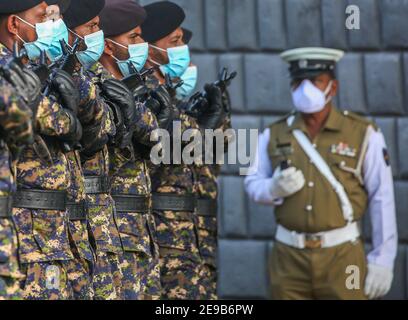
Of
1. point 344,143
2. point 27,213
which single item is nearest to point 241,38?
point 344,143

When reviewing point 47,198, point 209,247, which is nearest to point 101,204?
point 47,198

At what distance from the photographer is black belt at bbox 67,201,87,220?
6488 mm

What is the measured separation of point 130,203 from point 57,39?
48.2 inches

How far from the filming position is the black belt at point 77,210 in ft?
21.3

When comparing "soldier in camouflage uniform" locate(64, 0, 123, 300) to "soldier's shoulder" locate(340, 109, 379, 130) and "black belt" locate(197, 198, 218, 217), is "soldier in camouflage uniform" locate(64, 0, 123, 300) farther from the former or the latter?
"soldier's shoulder" locate(340, 109, 379, 130)

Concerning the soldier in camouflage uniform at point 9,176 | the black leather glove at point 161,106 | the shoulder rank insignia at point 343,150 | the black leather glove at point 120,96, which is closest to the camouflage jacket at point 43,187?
the soldier in camouflage uniform at point 9,176

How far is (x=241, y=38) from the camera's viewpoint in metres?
10.6

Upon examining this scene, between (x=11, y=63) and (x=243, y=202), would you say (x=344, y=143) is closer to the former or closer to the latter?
(x=243, y=202)

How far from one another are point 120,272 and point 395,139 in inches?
141

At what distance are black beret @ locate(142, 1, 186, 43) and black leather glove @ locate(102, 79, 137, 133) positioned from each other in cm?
194

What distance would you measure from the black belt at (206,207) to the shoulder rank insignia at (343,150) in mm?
801

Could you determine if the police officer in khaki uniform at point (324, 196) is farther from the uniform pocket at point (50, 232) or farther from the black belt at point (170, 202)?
the uniform pocket at point (50, 232)

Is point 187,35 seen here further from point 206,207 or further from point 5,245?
point 5,245

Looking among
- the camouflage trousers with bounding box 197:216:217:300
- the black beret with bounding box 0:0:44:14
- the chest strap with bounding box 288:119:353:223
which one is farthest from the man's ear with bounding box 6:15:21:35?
the chest strap with bounding box 288:119:353:223
